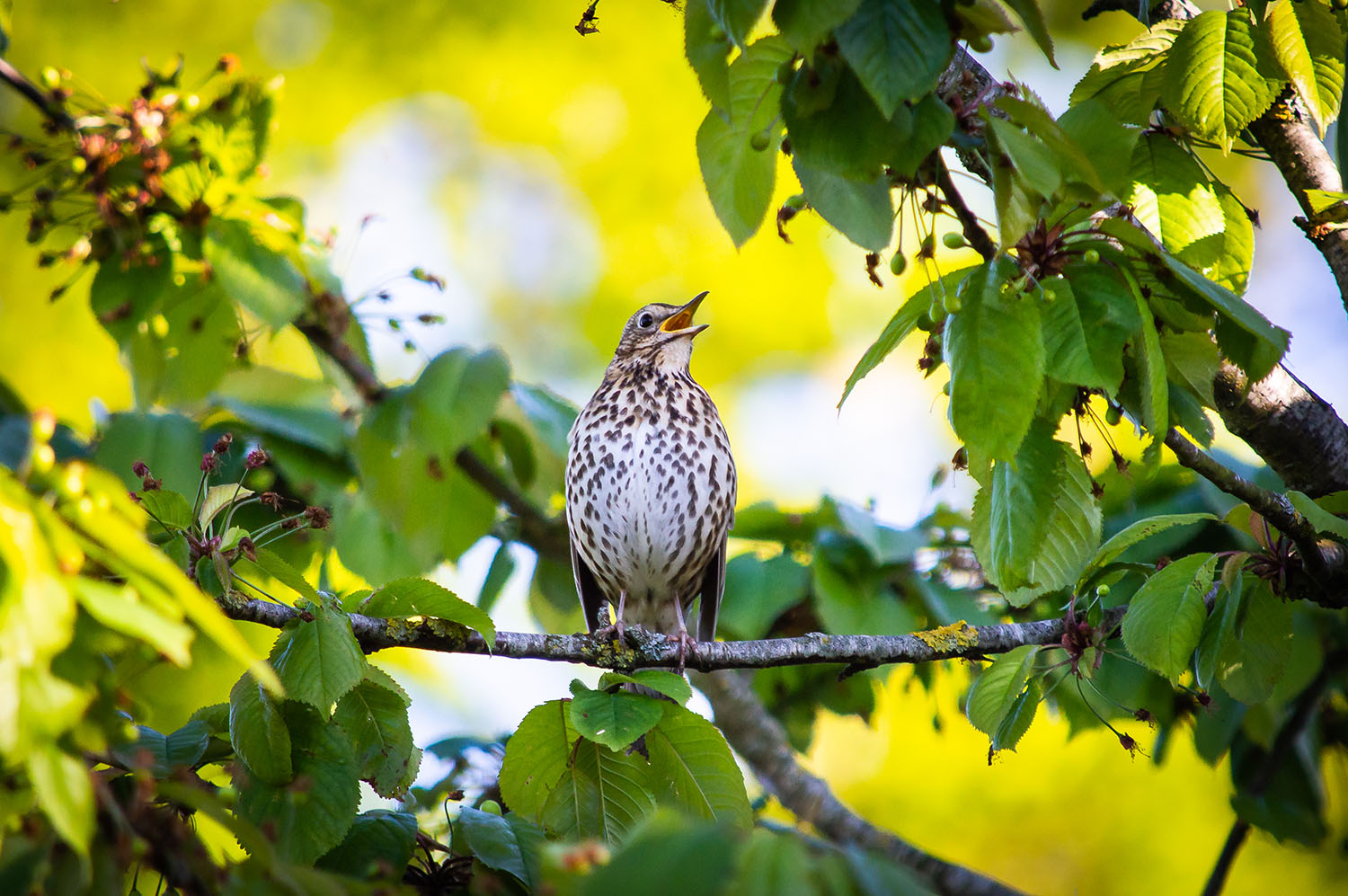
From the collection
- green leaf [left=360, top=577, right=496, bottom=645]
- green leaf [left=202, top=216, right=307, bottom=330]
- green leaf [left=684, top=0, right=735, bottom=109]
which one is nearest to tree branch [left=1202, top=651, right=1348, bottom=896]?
green leaf [left=360, top=577, right=496, bottom=645]

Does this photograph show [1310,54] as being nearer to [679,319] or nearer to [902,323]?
[902,323]

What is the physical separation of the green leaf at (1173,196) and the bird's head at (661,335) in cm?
290

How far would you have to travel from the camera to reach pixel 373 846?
95.0 inches

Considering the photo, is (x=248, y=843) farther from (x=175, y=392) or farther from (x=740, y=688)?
(x=740, y=688)

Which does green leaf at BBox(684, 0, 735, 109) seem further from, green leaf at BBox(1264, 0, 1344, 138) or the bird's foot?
the bird's foot

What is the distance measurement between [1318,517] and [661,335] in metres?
3.79

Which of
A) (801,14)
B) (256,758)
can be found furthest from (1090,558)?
(256,758)

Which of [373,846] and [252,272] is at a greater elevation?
[252,272]

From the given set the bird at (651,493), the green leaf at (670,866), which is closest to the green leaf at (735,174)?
the green leaf at (670,866)

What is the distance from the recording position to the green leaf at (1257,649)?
2721 mm

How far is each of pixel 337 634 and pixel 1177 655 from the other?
1.84 m

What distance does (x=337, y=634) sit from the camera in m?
2.39

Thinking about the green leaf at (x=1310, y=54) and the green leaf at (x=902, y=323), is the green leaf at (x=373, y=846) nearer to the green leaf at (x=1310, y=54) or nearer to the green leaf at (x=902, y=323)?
the green leaf at (x=902, y=323)

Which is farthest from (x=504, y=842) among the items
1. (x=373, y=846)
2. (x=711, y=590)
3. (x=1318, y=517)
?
(x=711, y=590)
